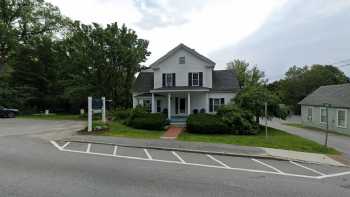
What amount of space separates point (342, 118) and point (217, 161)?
22262 millimetres

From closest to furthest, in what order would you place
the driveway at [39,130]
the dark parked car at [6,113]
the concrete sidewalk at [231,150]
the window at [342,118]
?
the concrete sidewalk at [231,150]
the driveway at [39,130]
the window at [342,118]
the dark parked car at [6,113]

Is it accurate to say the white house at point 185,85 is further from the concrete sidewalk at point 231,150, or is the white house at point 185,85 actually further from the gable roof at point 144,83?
the concrete sidewalk at point 231,150

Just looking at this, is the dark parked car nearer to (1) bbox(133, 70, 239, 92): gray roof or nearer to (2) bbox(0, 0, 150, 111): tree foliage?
(2) bbox(0, 0, 150, 111): tree foliage

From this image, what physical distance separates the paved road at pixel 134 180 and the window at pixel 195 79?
51.7 feet

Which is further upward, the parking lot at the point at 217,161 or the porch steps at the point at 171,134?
the porch steps at the point at 171,134

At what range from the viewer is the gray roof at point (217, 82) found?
23.7 metres

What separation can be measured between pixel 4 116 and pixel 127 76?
14380 mm

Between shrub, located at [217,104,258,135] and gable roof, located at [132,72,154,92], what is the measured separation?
9921mm

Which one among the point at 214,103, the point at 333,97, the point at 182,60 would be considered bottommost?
the point at 214,103

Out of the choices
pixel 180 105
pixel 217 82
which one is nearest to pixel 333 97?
pixel 217 82

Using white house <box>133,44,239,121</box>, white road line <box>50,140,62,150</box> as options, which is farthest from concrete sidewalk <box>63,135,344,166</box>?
white house <box>133,44,239,121</box>

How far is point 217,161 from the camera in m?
9.41

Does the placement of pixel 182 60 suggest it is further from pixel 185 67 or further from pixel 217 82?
pixel 217 82

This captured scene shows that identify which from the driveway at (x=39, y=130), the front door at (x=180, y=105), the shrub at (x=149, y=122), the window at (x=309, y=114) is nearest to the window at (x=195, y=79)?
the front door at (x=180, y=105)
